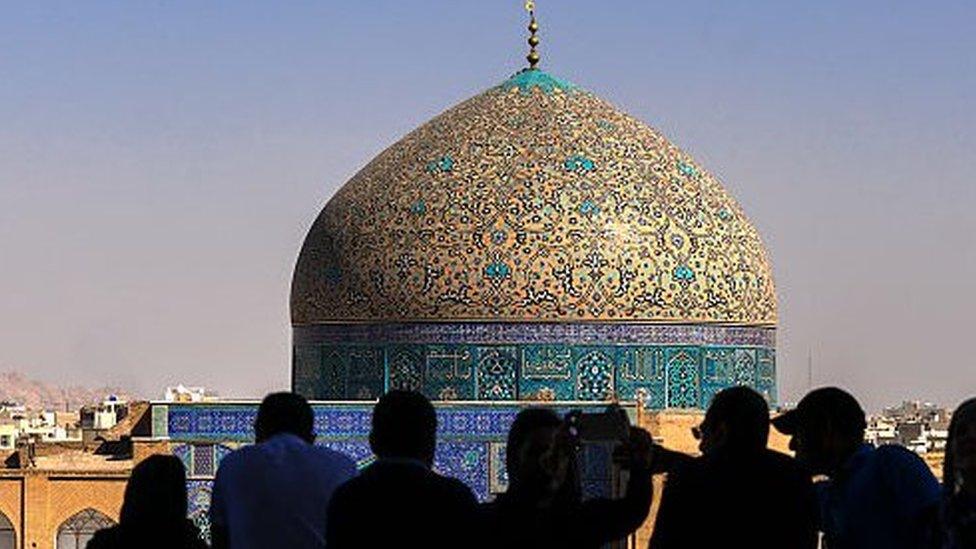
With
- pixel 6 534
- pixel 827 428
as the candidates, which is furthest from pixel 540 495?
pixel 6 534

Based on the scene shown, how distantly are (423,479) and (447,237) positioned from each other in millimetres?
15293

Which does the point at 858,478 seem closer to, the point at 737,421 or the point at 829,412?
the point at 829,412

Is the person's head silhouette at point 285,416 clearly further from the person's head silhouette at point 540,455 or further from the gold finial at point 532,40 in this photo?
the gold finial at point 532,40

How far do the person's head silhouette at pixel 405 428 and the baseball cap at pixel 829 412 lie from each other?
932mm

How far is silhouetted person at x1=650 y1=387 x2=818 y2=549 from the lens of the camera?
6.02m

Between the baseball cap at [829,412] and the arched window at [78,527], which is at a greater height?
the baseball cap at [829,412]

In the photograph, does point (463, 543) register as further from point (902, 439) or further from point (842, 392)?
point (902, 439)

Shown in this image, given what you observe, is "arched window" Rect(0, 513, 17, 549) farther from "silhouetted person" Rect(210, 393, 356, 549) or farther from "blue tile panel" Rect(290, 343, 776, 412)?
"silhouetted person" Rect(210, 393, 356, 549)

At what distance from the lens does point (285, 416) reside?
6.59 meters

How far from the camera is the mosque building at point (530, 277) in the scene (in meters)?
20.8

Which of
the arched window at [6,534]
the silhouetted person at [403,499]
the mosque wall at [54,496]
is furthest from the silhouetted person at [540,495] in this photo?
the arched window at [6,534]

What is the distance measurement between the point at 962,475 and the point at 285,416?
1.86 m

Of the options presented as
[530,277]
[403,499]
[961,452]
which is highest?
[530,277]

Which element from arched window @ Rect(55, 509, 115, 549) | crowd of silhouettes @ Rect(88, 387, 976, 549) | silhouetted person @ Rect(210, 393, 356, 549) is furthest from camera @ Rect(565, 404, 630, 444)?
arched window @ Rect(55, 509, 115, 549)
